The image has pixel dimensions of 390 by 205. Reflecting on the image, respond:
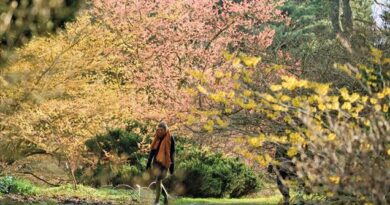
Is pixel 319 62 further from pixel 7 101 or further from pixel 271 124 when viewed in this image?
pixel 7 101

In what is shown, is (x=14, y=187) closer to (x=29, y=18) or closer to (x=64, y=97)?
(x=64, y=97)

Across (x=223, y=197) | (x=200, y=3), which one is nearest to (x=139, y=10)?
(x=200, y=3)

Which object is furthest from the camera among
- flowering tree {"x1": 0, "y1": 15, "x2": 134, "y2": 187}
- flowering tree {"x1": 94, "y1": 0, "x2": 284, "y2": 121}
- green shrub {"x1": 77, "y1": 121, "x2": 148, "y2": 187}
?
flowering tree {"x1": 94, "y1": 0, "x2": 284, "y2": 121}

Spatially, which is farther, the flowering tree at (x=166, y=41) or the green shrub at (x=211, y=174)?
the flowering tree at (x=166, y=41)

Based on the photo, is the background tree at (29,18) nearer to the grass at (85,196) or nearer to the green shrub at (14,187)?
the grass at (85,196)

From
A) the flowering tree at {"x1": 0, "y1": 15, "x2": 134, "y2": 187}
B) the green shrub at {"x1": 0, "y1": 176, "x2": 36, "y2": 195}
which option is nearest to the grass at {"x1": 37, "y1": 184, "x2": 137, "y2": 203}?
the green shrub at {"x1": 0, "y1": 176, "x2": 36, "y2": 195}

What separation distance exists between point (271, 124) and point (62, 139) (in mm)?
7596

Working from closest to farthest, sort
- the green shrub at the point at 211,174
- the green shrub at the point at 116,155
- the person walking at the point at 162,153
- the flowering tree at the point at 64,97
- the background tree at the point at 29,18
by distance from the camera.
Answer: the background tree at the point at 29,18
the person walking at the point at 162,153
the flowering tree at the point at 64,97
the green shrub at the point at 211,174
the green shrub at the point at 116,155

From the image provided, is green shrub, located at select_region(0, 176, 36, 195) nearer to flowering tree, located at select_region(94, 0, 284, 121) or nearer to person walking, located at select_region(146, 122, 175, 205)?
person walking, located at select_region(146, 122, 175, 205)

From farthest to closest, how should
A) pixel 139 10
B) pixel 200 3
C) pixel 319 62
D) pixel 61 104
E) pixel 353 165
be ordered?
pixel 200 3 → pixel 139 10 → pixel 61 104 → pixel 319 62 → pixel 353 165

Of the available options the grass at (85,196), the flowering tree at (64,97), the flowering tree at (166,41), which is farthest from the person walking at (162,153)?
Answer: the flowering tree at (166,41)

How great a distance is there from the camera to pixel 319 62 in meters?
11.4

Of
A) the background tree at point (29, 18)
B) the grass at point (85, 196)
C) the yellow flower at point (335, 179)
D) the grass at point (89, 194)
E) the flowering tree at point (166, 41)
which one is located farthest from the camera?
the flowering tree at point (166, 41)

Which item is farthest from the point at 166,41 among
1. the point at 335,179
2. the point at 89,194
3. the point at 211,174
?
the point at 335,179
